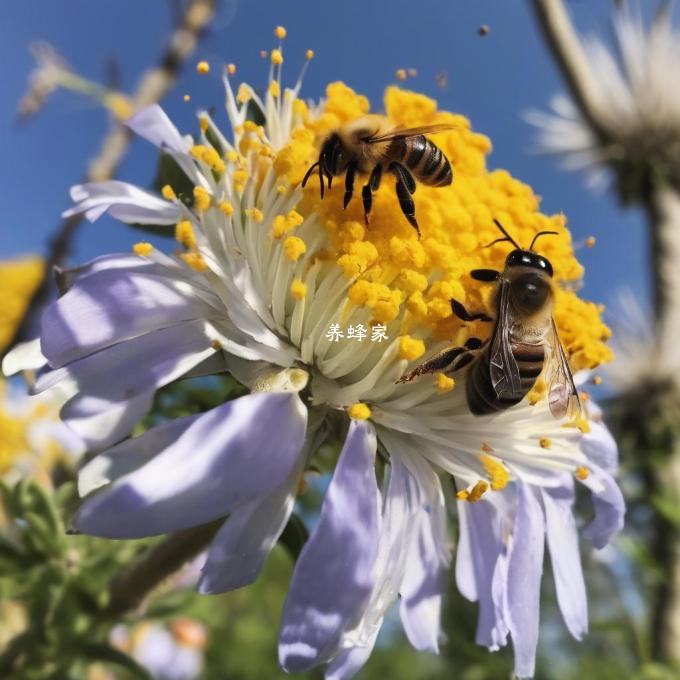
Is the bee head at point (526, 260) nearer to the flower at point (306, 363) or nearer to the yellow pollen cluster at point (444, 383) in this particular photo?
the flower at point (306, 363)

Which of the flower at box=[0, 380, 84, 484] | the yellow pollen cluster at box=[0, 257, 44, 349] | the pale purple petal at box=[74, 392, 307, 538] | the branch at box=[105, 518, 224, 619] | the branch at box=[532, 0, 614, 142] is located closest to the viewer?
the pale purple petal at box=[74, 392, 307, 538]

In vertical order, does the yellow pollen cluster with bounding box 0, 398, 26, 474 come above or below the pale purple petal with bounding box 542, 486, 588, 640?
below

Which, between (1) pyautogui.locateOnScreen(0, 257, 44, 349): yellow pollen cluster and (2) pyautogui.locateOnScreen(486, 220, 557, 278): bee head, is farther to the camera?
(1) pyautogui.locateOnScreen(0, 257, 44, 349): yellow pollen cluster

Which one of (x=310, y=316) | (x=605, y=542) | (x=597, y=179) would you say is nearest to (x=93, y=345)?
(x=310, y=316)

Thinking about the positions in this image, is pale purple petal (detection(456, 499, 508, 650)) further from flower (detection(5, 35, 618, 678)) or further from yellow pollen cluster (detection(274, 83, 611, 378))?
yellow pollen cluster (detection(274, 83, 611, 378))

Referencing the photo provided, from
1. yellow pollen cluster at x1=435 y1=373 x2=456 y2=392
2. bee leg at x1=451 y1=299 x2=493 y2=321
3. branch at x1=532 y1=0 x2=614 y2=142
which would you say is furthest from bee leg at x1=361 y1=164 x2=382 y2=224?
branch at x1=532 y1=0 x2=614 y2=142

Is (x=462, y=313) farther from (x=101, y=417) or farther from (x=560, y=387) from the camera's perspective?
(x=101, y=417)
